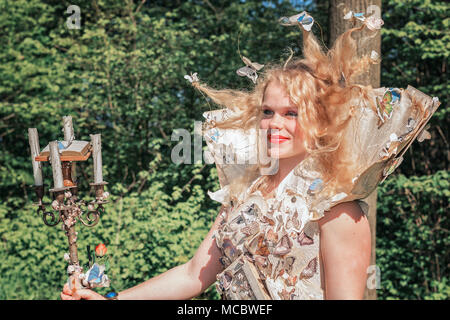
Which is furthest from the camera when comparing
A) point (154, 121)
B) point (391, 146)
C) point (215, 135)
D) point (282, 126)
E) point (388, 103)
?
point (154, 121)

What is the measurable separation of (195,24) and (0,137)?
3242mm

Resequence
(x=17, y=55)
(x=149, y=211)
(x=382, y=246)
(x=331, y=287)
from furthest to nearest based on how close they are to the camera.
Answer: (x=17, y=55) → (x=382, y=246) → (x=149, y=211) → (x=331, y=287)

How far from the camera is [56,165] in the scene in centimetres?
164

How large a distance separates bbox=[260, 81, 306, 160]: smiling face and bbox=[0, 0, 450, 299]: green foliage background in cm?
310

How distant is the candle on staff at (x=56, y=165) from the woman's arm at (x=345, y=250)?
0.85 m

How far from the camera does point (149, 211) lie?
5.02 metres

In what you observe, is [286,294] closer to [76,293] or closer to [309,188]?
[309,188]

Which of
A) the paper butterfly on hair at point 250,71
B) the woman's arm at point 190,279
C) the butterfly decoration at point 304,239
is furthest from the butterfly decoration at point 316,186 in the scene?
the paper butterfly on hair at point 250,71

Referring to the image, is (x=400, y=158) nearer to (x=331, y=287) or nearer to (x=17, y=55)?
(x=331, y=287)

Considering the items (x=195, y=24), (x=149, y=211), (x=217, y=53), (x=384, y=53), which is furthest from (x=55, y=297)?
(x=384, y=53)

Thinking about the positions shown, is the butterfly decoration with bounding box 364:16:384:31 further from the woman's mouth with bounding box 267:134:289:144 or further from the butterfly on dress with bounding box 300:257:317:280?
the butterfly on dress with bounding box 300:257:317:280

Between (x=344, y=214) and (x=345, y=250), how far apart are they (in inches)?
4.0

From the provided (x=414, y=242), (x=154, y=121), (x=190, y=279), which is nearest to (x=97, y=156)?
(x=190, y=279)

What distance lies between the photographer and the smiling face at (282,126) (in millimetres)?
1629
